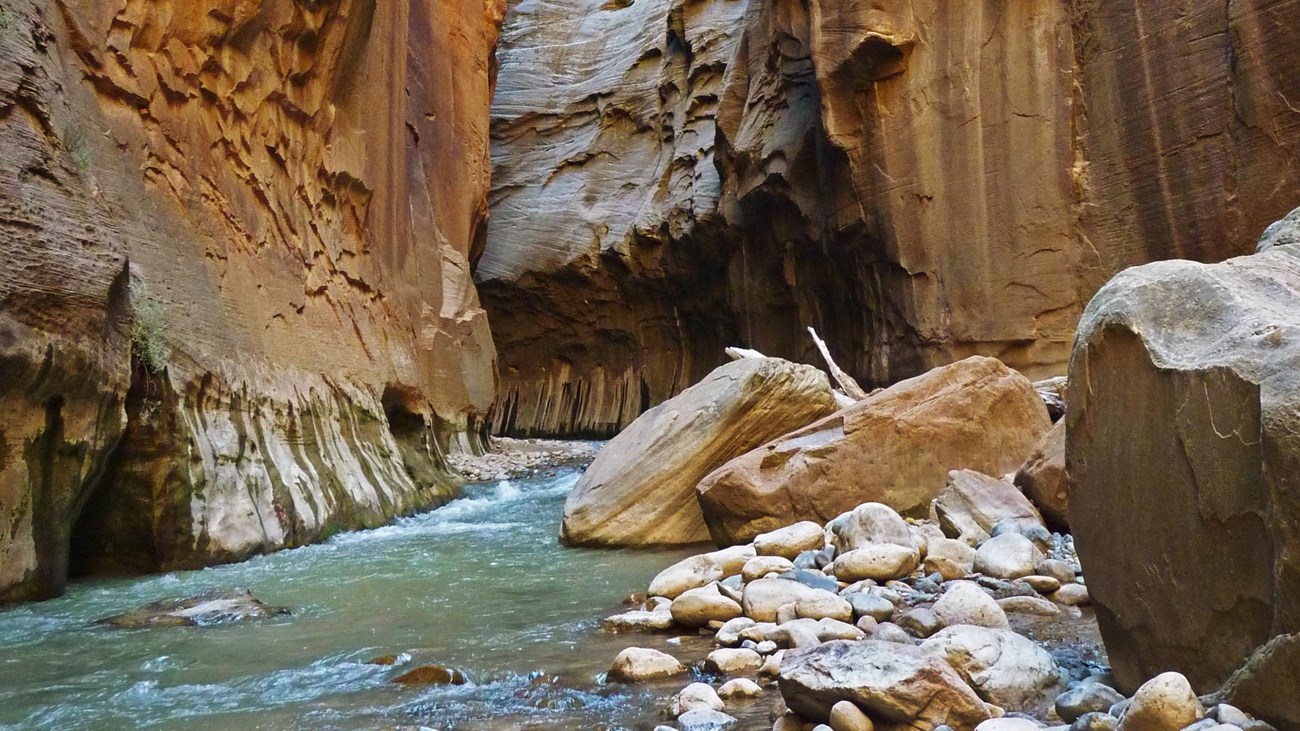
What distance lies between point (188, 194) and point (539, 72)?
739 inches

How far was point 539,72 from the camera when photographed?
2575 cm

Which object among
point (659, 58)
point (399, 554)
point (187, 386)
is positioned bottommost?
point (399, 554)

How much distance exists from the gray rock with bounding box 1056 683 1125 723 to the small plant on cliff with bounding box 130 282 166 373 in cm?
598

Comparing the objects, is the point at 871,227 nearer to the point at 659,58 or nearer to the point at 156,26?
the point at 156,26

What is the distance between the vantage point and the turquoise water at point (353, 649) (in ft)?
10.9

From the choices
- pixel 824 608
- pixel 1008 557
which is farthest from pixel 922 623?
pixel 1008 557

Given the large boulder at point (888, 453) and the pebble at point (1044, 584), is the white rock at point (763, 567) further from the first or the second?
the large boulder at point (888, 453)

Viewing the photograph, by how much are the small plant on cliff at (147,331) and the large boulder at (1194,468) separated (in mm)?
5909

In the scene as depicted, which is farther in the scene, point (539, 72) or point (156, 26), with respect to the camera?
point (539, 72)

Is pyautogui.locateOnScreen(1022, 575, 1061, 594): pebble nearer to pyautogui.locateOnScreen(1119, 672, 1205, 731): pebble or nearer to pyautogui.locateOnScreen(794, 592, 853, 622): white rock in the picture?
pyautogui.locateOnScreen(794, 592, 853, 622): white rock

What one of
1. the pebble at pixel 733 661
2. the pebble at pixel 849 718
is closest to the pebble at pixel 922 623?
the pebble at pixel 733 661

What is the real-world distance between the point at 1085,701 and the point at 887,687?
0.52 metres

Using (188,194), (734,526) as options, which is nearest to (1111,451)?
(734,526)

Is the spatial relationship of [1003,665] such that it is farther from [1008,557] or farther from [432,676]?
[432,676]
